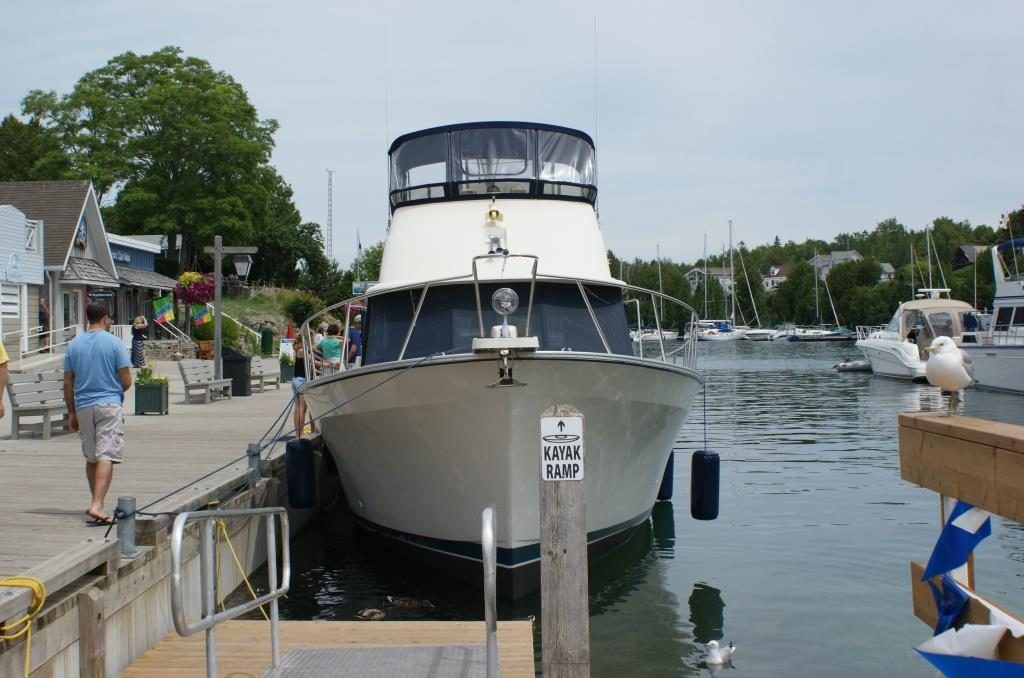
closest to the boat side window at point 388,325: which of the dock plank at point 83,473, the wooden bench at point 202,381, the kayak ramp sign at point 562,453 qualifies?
the dock plank at point 83,473

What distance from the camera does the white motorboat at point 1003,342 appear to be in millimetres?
33844

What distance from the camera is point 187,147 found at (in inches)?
2026

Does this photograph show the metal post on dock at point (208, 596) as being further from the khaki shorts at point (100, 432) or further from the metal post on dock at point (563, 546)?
the khaki shorts at point (100, 432)

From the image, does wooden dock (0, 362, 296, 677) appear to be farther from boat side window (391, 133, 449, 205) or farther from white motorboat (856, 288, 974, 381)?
white motorboat (856, 288, 974, 381)

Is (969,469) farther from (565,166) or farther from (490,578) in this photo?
(565,166)

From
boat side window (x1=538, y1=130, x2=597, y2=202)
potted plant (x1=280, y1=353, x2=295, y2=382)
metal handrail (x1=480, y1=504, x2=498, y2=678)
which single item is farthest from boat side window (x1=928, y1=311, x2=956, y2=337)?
metal handrail (x1=480, y1=504, x2=498, y2=678)

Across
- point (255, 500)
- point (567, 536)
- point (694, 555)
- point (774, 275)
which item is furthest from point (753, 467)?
point (774, 275)

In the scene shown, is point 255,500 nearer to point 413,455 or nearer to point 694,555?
point 413,455

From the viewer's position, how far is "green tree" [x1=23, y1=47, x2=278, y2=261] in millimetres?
50938

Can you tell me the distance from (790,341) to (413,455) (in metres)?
91.7

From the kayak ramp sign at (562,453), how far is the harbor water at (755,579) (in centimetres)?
300

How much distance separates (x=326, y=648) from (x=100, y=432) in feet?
7.76

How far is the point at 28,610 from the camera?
5254 mm

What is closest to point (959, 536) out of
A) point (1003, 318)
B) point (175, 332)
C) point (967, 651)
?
point (967, 651)
